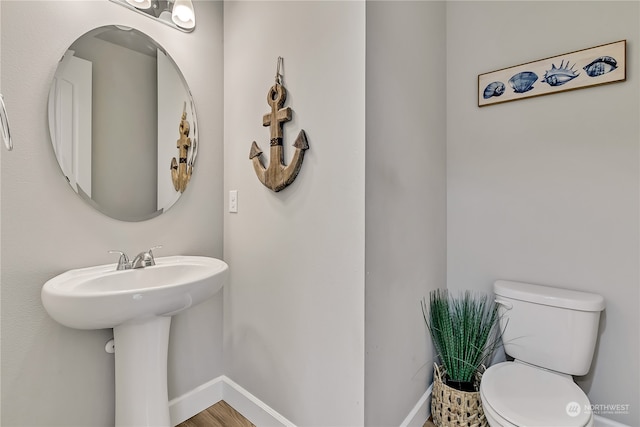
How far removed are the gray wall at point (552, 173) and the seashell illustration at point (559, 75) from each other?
7cm

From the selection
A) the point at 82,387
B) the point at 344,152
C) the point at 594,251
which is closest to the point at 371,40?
the point at 344,152

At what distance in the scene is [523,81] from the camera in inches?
58.3

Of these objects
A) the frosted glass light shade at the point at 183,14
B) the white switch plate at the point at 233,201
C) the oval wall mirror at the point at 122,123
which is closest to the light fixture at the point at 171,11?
the frosted glass light shade at the point at 183,14

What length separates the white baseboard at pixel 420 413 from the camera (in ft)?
4.31

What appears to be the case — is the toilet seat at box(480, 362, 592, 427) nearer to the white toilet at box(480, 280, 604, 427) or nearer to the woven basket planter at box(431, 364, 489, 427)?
the white toilet at box(480, 280, 604, 427)

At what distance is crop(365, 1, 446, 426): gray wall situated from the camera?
1.06 meters

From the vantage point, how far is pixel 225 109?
5.37ft

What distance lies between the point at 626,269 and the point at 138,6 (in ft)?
8.27

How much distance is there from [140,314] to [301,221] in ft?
2.22

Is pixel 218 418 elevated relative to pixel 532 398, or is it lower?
Answer: lower

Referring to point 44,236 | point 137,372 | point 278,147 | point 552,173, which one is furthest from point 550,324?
point 44,236

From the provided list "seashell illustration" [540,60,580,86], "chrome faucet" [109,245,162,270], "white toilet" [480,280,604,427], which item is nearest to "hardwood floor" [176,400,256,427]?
"chrome faucet" [109,245,162,270]

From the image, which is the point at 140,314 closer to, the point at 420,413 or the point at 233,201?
the point at 233,201

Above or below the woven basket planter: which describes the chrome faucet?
above
